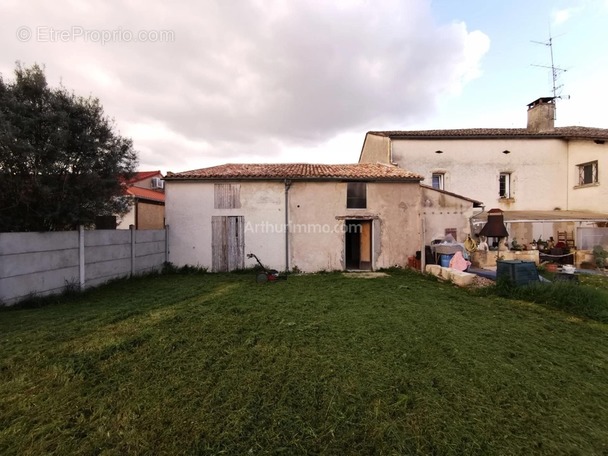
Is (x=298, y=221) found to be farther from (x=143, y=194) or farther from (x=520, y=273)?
(x=143, y=194)

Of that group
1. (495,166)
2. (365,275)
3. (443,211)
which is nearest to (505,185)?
(495,166)

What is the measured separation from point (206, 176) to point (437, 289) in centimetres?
985

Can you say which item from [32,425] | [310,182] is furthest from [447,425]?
[310,182]

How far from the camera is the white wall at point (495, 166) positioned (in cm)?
1574

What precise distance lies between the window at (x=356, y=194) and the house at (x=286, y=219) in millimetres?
144

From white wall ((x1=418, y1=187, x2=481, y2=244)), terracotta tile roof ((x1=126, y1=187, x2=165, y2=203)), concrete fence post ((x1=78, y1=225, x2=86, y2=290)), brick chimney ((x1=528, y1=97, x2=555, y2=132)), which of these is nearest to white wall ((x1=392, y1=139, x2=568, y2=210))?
brick chimney ((x1=528, y1=97, x2=555, y2=132))

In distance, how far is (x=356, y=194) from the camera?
37.1 feet

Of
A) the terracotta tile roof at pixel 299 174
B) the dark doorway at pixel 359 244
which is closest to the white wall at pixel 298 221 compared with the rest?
the terracotta tile roof at pixel 299 174

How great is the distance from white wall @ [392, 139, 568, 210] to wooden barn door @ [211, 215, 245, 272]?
10611 millimetres

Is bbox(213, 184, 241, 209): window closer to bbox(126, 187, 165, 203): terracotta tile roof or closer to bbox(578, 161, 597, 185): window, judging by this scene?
bbox(126, 187, 165, 203): terracotta tile roof

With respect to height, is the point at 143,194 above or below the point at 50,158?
above

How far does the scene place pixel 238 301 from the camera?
254 inches

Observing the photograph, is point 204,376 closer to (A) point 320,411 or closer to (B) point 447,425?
(A) point 320,411

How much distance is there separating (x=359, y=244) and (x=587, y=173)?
1499cm
